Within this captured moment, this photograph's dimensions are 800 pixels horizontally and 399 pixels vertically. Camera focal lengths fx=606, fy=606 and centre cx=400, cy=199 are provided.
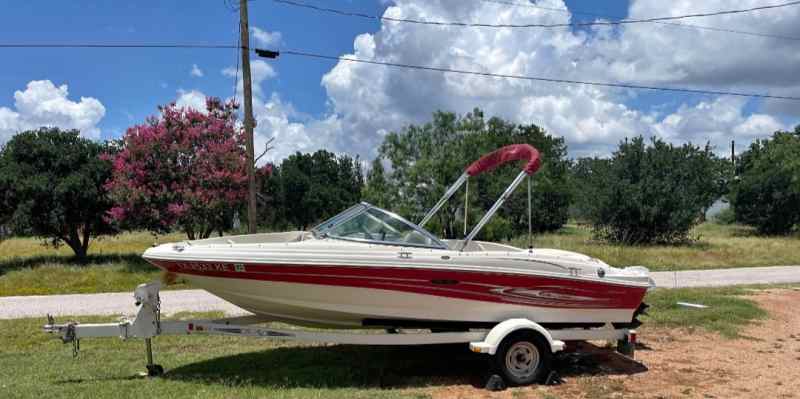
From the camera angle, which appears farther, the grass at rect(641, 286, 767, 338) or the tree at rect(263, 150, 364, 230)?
the tree at rect(263, 150, 364, 230)

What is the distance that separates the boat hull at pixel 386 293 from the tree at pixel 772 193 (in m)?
33.6

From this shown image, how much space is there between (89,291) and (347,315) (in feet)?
34.3

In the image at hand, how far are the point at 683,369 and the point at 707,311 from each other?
3608mm

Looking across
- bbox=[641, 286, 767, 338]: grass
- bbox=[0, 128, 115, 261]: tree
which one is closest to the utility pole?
bbox=[0, 128, 115, 261]: tree

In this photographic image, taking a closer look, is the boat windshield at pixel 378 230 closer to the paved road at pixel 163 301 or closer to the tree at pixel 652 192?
the paved road at pixel 163 301

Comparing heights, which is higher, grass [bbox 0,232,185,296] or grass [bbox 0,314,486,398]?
grass [bbox 0,232,185,296]

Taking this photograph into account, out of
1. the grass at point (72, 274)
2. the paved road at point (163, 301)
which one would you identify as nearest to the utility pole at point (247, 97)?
the paved road at point (163, 301)

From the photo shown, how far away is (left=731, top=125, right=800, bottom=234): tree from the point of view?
3506 centimetres

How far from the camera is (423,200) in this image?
2253cm

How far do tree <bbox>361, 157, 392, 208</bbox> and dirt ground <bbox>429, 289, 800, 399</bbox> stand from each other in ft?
48.4

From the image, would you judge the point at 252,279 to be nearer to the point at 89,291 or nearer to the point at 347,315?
the point at 347,315

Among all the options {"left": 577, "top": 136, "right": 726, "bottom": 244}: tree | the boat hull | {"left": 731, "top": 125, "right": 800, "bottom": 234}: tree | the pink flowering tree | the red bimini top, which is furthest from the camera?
{"left": 731, "top": 125, "right": 800, "bottom": 234}: tree

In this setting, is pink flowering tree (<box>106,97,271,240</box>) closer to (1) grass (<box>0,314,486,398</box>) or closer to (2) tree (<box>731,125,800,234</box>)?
(1) grass (<box>0,314,486,398</box>)

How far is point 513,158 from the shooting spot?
705 centimetres
